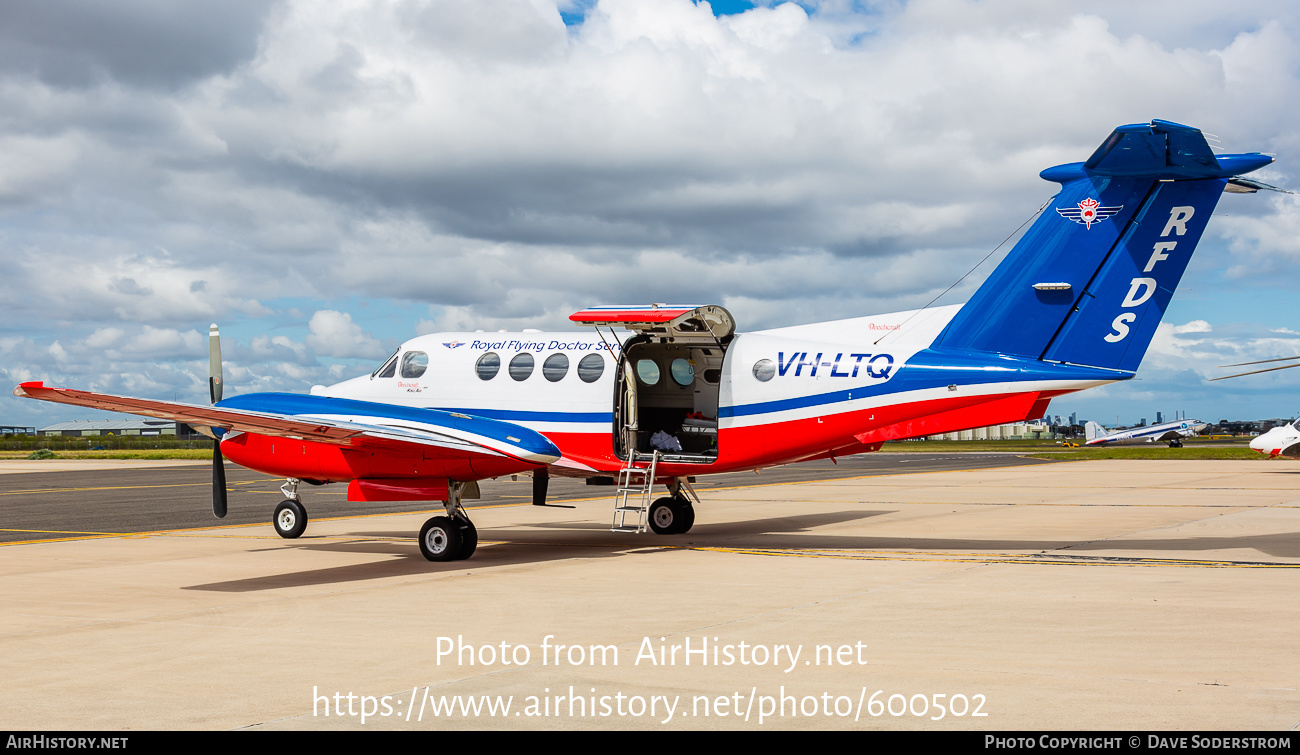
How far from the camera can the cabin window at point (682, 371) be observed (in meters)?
16.8

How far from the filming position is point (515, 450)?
14.2m

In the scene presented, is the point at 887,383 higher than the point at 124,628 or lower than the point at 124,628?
higher

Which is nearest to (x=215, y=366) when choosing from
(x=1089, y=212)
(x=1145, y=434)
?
(x=1089, y=212)

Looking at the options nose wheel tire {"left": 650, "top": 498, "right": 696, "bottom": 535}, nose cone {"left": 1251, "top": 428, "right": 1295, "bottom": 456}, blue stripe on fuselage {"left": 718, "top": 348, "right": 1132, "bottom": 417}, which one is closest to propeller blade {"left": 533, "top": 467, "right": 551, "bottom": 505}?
nose wheel tire {"left": 650, "top": 498, "right": 696, "bottom": 535}

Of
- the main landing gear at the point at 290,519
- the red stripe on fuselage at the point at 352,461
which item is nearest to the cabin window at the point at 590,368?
the red stripe on fuselage at the point at 352,461

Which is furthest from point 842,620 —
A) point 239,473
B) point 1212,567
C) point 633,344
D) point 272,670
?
point 239,473

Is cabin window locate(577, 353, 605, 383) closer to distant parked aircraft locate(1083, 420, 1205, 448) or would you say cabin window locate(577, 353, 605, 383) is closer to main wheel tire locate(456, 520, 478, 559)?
main wheel tire locate(456, 520, 478, 559)

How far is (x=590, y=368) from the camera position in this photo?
52.1ft

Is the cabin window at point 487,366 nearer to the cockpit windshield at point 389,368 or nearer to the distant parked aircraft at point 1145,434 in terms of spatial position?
the cockpit windshield at point 389,368

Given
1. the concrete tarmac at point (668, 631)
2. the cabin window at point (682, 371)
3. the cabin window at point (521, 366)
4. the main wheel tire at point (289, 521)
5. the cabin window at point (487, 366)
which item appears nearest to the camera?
the concrete tarmac at point (668, 631)

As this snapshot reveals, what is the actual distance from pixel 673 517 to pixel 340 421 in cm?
623

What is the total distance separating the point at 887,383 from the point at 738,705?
8.70 metres

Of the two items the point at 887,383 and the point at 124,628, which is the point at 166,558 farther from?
the point at 887,383

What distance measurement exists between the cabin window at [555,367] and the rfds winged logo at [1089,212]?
780cm
